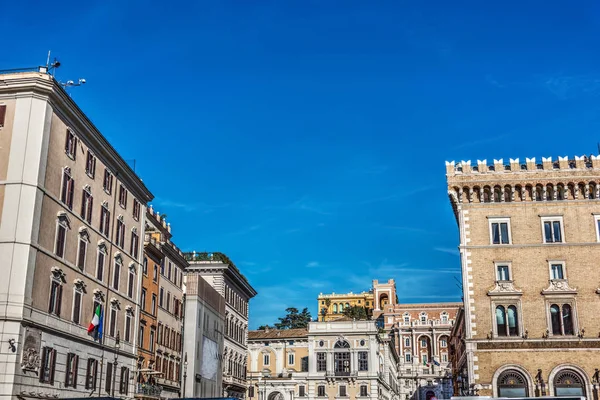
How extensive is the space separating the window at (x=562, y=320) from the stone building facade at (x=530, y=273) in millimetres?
69

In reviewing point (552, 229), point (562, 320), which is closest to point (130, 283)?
point (562, 320)

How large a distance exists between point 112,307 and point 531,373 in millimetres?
29866

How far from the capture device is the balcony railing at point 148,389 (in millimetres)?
48984

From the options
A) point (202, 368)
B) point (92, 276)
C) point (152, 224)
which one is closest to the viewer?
point (92, 276)

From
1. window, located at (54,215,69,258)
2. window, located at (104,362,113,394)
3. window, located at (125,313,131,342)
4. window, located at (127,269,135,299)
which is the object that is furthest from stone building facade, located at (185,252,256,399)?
window, located at (54,215,69,258)

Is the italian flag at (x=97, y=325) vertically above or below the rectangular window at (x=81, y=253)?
below

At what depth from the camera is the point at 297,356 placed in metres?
110

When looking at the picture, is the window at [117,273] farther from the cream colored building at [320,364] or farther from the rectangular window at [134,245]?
the cream colored building at [320,364]

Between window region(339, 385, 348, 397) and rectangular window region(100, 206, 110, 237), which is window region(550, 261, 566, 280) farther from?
window region(339, 385, 348, 397)

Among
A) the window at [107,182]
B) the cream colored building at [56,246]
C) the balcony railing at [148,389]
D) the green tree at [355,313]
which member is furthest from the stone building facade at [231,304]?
the green tree at [355,313]

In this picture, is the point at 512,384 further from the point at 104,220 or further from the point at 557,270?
the point at 104,220

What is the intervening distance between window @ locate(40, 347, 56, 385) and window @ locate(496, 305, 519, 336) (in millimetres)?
31604

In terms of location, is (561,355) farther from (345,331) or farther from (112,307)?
(345,331)

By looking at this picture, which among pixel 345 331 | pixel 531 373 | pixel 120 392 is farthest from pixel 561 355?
pixel 345 331
